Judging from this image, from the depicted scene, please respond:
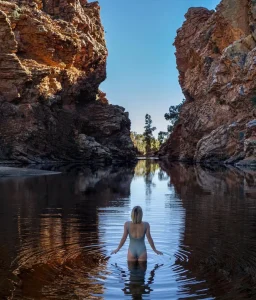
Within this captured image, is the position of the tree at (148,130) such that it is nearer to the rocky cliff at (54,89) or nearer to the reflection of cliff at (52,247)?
the rocky cliff at (54,89)

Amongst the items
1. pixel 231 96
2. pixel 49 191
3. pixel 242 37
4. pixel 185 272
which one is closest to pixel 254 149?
pixel 231 96

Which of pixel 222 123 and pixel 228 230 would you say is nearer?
pixel 228 230

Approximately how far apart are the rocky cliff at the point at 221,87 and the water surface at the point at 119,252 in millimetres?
56828

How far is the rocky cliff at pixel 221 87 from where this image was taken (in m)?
87.1

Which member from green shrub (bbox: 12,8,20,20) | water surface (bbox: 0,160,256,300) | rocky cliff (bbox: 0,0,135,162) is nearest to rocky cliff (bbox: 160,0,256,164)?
rocky cliff (bbox: 0,0,135,162)

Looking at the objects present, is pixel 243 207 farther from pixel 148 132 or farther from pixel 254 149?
pixel 148 132

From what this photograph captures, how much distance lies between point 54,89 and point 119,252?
8728 centimetres

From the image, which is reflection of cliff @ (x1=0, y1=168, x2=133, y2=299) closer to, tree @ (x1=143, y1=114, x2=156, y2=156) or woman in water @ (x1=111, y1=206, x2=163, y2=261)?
woman in water @ (x1=111, y1=206, x2=163, y2=261)

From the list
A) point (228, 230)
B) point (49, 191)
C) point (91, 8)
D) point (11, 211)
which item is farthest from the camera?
point (91, 8)

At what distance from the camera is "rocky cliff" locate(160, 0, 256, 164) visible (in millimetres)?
87125

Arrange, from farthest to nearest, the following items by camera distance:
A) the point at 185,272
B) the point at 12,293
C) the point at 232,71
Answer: the point at 232,71
the point at 185,272
the point at 12,293

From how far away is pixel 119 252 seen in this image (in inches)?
504

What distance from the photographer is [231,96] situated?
92.5m

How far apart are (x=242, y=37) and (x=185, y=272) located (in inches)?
3563
